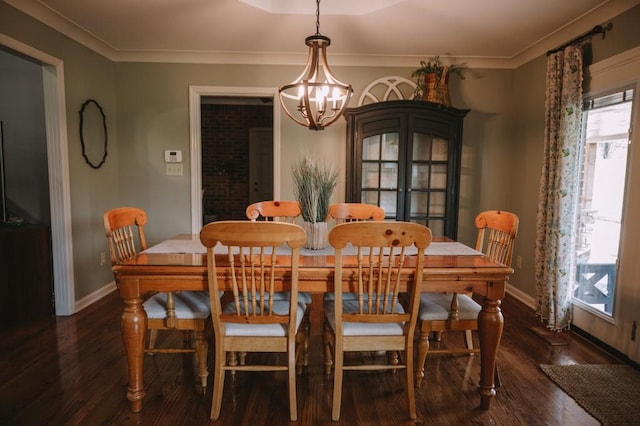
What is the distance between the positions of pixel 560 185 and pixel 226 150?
15.9 ft

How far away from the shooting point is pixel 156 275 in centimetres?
182

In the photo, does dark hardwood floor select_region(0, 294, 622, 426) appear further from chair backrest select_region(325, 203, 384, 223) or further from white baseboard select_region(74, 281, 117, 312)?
chair backrest select_region(325, 203, 384, 223)

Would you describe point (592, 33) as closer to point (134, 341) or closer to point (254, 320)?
point (254, 320)

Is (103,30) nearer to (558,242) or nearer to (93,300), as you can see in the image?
(93,300)

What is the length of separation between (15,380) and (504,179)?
168 inches

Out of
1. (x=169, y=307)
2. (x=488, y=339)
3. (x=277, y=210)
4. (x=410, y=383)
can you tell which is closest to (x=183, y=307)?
(x=169, y=307)

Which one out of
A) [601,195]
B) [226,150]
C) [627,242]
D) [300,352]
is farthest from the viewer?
[226,150]

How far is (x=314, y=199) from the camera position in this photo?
7.00ft

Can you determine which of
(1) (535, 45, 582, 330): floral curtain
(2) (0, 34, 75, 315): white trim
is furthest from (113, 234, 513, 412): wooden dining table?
(2) (0, 34, 75, 315): white trim

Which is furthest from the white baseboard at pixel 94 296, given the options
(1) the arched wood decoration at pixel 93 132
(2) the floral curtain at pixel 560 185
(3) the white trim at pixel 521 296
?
(3) the white trim at pixel 521 296

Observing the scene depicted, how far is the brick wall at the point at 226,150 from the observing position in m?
6.23

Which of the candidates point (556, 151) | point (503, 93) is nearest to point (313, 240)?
point (556, 151)

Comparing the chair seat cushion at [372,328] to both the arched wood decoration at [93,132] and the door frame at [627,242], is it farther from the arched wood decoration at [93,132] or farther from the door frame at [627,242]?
the arched wood decoration at [93,132]

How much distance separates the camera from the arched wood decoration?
333 cm
